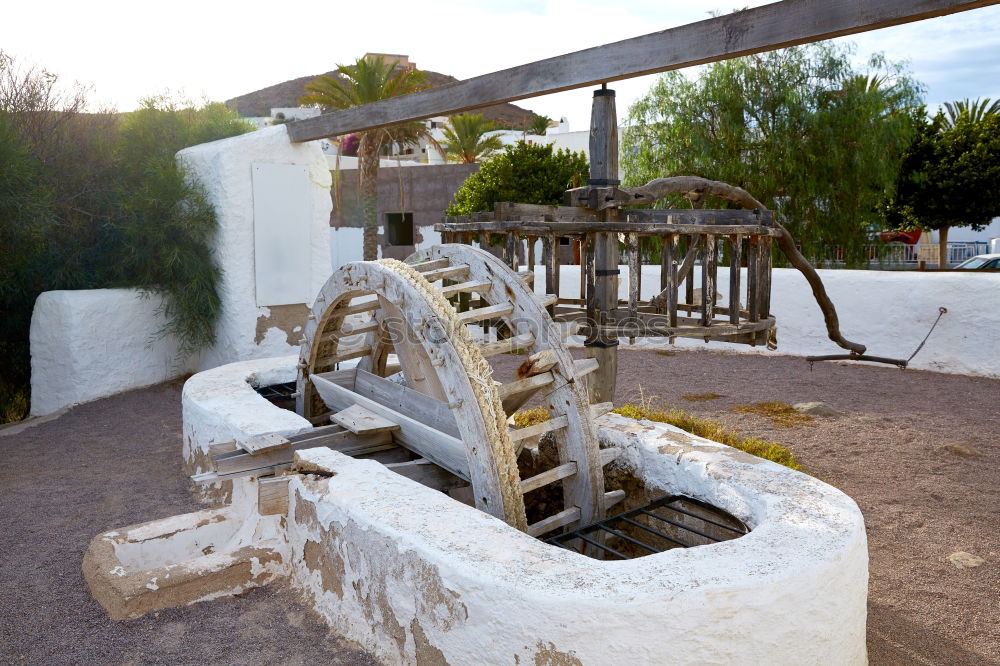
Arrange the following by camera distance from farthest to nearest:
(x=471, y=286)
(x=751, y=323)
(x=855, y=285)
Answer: (x=855, y=285), (x=751, y=323), (x=471, y=286)

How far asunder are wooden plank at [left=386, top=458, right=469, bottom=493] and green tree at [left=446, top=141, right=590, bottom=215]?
14.5 metres

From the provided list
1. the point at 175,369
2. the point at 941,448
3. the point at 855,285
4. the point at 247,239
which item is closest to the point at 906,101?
the point at 855,285

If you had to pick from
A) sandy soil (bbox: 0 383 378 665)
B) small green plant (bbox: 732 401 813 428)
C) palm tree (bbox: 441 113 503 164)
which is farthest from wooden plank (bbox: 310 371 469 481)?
palm tree (bbox: 441 113 503 164)

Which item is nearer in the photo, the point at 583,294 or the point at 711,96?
the point at 583,294

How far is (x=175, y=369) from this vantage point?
28.9 feet

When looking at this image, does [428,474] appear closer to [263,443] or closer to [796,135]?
[263,443]

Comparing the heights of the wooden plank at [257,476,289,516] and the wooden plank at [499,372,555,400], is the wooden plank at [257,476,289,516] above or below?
below

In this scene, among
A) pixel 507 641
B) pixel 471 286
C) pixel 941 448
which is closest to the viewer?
pixel 507 641

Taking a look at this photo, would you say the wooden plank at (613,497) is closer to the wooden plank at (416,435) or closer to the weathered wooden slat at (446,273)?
the wooden plank at (416,435)

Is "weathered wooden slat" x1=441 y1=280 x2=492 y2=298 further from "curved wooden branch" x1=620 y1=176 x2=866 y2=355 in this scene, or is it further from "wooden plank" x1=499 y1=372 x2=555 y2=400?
"curved wooden branch" x1=620 y1=176 x2=866 y2=355

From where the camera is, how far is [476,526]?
8.86ft

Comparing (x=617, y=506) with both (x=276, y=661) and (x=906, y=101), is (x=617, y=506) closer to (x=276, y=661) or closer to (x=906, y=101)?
(x=276, y=661)

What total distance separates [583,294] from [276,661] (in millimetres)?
3012

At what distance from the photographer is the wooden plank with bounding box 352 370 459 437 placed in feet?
12.8
